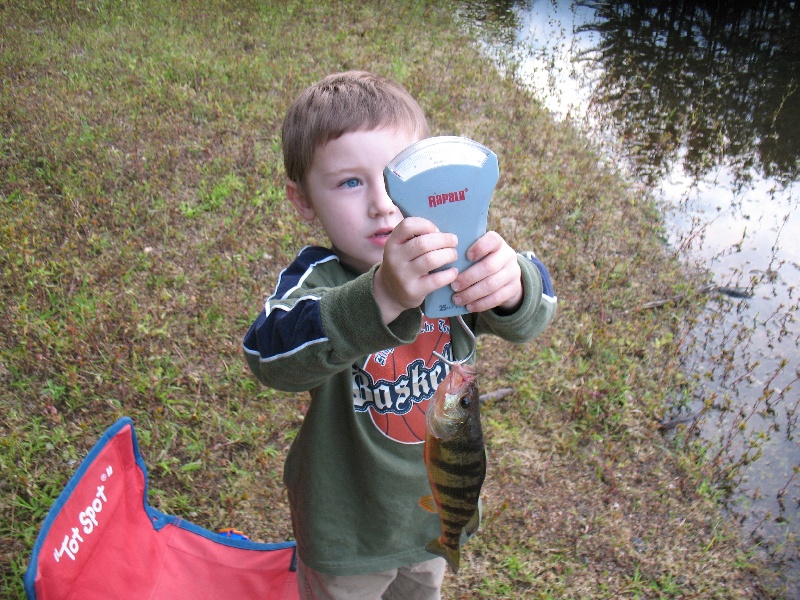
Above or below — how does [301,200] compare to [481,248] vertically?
below

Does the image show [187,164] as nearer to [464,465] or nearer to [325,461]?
[325,461]

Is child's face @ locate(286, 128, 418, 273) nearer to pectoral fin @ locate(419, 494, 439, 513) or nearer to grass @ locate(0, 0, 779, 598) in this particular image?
pectoral fin @ locate(419, 494, 439, 513)

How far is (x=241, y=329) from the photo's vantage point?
3.86 m

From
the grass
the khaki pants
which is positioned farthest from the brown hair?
the grass

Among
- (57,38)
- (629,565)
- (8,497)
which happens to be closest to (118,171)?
(8,497)

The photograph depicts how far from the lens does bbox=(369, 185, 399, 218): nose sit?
1.58m

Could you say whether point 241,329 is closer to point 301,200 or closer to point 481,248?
point 301,200

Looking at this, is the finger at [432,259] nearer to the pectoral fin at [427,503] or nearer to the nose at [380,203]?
the nose at [380,203]

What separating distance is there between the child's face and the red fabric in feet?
4.20

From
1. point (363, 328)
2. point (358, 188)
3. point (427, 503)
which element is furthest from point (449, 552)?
point (358, 188)

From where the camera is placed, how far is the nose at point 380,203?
158 cm

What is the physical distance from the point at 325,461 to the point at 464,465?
0.58 m

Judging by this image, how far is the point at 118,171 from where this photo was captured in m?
5.03

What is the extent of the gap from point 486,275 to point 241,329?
2.84m
